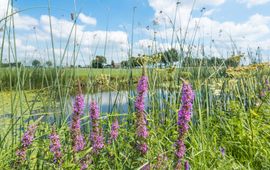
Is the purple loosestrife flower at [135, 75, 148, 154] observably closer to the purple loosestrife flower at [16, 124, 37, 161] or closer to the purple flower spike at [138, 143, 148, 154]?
the purple flower spike at [138, 143, 148, 154]

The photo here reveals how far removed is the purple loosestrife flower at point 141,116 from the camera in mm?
1530

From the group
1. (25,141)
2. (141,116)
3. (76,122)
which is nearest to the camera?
(141,116)

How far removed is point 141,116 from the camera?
1.59 m

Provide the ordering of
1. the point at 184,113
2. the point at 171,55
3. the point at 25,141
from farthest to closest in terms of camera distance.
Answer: the point at 171,55, the point at 25,141, the point at 184,113

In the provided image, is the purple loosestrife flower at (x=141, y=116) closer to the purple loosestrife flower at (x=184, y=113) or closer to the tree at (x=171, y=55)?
the purple loosestrife flower at (x=184, y=113)

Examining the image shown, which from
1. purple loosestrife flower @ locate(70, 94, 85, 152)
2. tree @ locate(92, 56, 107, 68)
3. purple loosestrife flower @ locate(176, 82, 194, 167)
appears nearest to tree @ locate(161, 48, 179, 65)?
tree @ locate(92, 56, 107, 68)

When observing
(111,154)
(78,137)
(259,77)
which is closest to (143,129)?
(78,137)

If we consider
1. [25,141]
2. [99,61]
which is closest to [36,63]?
[99,61]

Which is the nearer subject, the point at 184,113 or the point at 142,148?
the point at 184,113

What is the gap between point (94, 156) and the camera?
1932 mm

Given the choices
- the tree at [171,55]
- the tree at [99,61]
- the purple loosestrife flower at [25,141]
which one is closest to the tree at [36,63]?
the tree at [99,61]

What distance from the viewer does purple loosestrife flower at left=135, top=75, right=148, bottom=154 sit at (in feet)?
5.02

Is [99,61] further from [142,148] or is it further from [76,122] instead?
[142,148]

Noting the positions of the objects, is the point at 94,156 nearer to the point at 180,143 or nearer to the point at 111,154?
the point at 111,154
